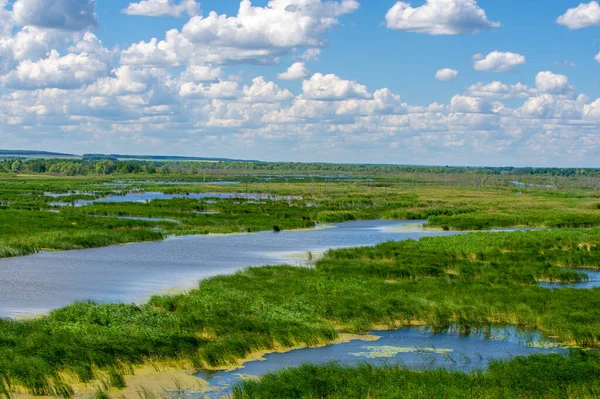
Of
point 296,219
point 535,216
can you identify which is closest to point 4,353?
point 296,219

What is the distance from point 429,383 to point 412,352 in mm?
4214

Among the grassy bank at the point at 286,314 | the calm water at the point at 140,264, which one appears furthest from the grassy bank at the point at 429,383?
the calm water at the point at 140,264

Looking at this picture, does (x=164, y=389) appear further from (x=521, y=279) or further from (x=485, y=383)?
(x=521, y=279)

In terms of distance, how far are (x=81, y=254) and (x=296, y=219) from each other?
1166 inches

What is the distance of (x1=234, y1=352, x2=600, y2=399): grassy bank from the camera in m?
16.4

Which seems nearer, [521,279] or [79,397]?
[79,397]

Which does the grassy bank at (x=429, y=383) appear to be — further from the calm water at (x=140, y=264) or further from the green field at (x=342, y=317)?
the calm water at (x=140, y=264)

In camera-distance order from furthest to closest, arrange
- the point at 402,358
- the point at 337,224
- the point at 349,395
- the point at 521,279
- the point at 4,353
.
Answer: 1. the point at 337,224
2. the point at 521,279
3. the point at 402,358
4. the point at 4,353
5. the point at 349,395

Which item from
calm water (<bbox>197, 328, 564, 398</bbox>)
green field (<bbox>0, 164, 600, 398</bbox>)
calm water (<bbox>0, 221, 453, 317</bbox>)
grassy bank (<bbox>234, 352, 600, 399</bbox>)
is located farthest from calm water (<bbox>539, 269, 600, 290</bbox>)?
grassy bank (<bbox>234, 352, 600, 399</bbox>)

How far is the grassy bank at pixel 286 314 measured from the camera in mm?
19188

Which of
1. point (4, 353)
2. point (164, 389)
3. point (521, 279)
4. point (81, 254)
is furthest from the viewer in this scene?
point (81, 254)

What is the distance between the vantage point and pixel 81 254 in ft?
141

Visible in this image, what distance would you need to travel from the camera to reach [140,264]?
129ft

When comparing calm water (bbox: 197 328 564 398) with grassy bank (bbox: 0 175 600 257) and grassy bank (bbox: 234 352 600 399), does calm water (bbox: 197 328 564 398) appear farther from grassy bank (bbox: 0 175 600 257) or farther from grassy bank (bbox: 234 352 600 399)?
grassy bank (bbox: 0 175 600 257)
